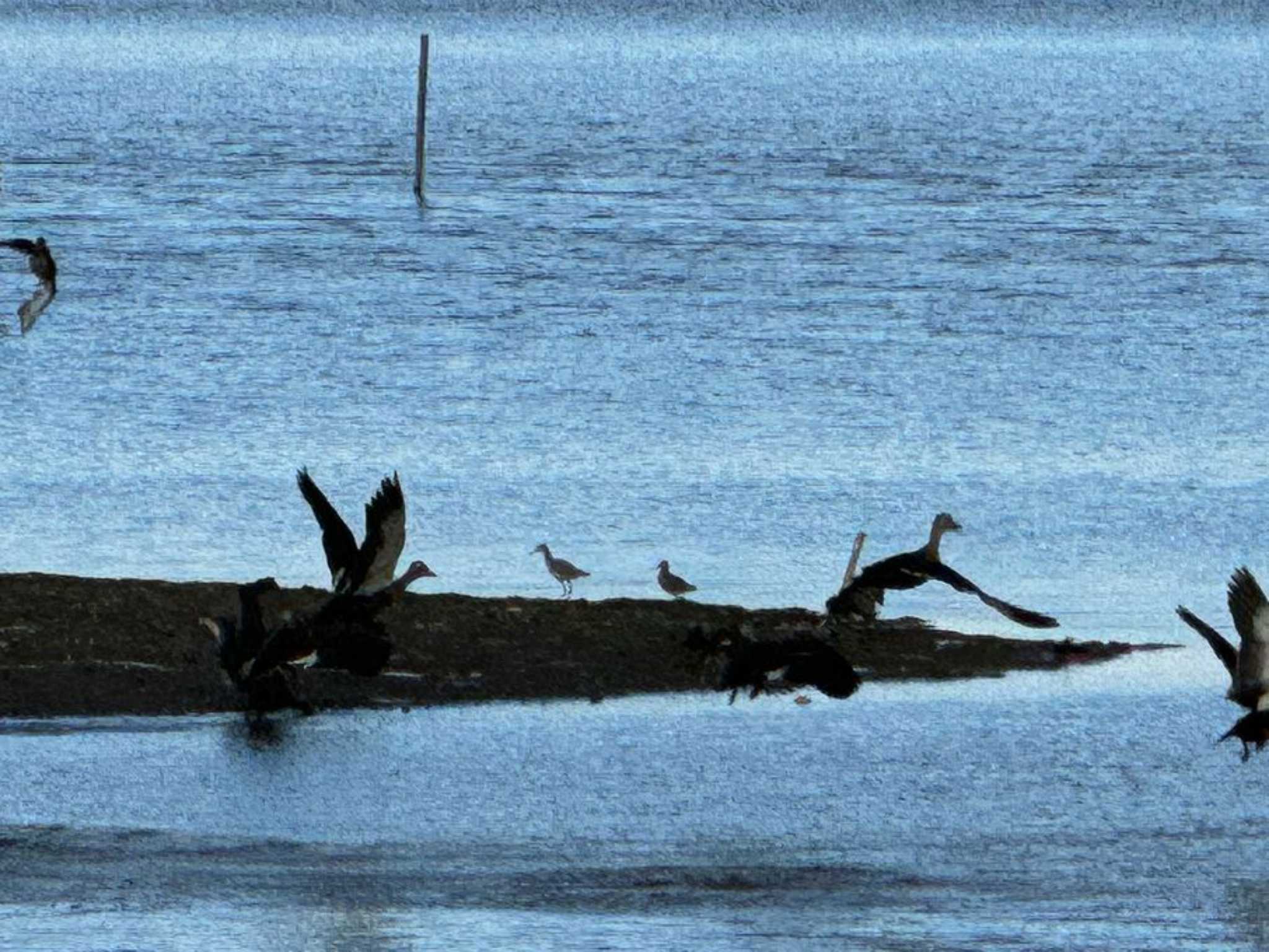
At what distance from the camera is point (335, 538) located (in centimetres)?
1290

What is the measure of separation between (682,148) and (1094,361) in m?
43.0

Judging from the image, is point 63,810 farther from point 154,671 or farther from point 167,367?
point 167,367

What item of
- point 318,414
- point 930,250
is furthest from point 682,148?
point 318,414

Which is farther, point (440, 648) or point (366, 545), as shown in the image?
point (440, 648)

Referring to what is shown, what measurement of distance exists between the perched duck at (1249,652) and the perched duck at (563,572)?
5.60 meters

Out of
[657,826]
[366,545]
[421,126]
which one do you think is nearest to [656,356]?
[366,545]

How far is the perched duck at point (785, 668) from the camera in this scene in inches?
523

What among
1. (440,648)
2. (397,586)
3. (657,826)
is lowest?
(440,648)

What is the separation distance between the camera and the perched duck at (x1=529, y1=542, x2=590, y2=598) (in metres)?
17.0

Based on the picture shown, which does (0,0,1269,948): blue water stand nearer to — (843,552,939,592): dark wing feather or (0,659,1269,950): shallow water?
(0,659,1269,950): shallow water

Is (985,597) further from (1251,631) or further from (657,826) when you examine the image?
(657,826)

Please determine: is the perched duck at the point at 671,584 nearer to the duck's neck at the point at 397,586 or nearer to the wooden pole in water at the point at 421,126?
the duck's neck at the point at 397,586

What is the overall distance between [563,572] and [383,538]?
426 cm

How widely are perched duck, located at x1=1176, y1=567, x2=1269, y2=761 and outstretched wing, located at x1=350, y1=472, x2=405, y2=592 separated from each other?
10.8ft
